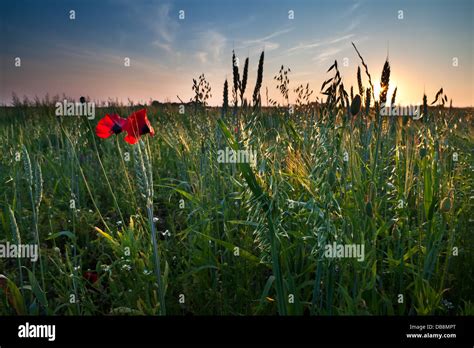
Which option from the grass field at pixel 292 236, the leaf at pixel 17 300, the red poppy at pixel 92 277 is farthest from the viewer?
the red poppy at pixel 92 277

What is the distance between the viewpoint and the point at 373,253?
1.18 m

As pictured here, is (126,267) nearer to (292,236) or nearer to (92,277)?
(92,277)

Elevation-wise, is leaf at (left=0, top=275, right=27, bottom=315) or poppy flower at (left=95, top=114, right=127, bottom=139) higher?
poppy flower at (left=95, top=114, right=127, bottom=139)

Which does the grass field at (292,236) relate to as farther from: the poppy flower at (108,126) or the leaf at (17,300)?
the poppy flower at (108,126)

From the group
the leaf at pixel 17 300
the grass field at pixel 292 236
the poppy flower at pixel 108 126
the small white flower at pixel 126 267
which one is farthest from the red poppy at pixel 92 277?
the poppy flower at pixel 108 126

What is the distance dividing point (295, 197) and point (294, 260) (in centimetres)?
24

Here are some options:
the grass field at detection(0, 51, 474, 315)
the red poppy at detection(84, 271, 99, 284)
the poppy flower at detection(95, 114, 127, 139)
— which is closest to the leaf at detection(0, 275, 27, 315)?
the grass field at detection(0, 51, 474, 315)

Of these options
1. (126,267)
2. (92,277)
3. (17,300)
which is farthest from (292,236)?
(17,300)

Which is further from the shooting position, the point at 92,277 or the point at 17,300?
the point at 92,277

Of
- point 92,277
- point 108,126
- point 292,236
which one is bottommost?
point 92,277

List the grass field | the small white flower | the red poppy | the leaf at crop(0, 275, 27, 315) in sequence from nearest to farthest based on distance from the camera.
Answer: the grass field → the leaf at crop(0, 275, 27, 315) → the small white flower → the red poppy

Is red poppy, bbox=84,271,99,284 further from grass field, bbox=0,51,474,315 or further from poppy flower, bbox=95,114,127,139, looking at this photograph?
poppy flower, bbox=95,114,127,139

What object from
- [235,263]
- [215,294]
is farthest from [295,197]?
[215,294]

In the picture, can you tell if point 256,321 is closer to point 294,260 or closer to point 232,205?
point 294,260
